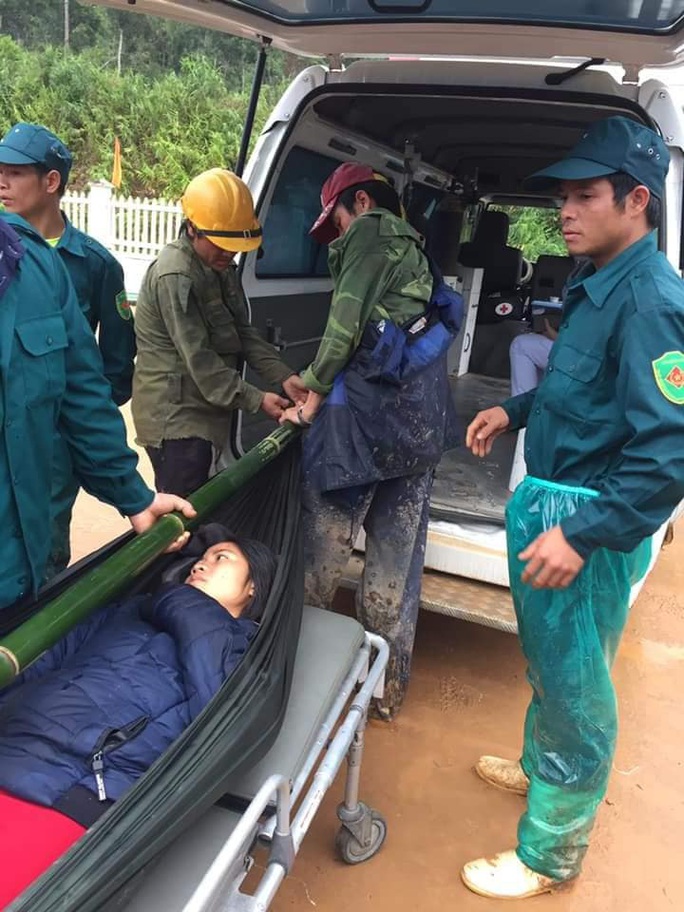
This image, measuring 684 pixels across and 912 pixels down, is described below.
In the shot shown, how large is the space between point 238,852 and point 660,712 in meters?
2.31

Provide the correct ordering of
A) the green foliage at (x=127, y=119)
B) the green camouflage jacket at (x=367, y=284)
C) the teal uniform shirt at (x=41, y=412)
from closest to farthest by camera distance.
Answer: the teal uniform shirt at (x=41, y=412), the green camouflage jacket at (x=367, y=284), the green foliage at (x=127, y=119)

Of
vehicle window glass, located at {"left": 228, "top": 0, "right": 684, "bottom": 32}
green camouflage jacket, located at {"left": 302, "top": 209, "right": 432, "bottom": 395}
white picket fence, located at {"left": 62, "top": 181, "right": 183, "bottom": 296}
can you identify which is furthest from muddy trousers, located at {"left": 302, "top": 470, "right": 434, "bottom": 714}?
white picket fence, located at {"left": 62, "top": 181, "right": 183, "bottom": 296}

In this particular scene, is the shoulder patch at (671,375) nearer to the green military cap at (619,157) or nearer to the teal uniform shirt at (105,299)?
the green military cap at (619,157)

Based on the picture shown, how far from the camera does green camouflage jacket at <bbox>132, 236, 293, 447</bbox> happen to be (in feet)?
8.46

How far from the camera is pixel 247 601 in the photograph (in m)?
2.12

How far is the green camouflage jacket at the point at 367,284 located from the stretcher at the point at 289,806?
2.57ft

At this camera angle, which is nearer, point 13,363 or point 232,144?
point 13,363

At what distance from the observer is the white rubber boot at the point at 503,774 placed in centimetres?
255

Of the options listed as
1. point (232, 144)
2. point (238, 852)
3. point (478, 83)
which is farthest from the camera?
point (232, 144)

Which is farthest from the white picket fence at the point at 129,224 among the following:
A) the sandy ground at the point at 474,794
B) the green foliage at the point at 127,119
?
the sandy ground at the point at 474,794

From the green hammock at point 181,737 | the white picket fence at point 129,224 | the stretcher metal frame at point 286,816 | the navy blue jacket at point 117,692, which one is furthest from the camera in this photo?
the white picket fence at point 129,224

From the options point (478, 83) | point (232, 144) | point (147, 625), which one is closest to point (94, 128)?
point (232, 144)

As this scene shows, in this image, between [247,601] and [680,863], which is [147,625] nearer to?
[247,601]

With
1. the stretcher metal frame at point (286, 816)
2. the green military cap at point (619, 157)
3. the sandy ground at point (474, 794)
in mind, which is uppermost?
the green military cap at point (619, 157)
